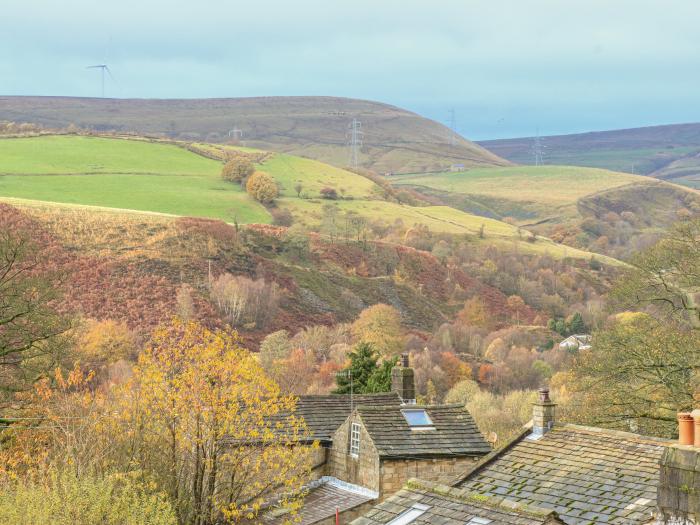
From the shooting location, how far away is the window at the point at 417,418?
89.0 feet

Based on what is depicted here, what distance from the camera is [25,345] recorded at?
108 feet

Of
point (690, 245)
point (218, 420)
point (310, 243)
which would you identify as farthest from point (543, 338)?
point (218, 420)

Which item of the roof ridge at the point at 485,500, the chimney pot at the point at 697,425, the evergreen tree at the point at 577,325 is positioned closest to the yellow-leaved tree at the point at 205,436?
the roof ridge at the point at 485,500

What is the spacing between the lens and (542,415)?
22.7 m

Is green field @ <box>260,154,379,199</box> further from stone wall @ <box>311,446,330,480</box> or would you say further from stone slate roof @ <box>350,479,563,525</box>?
stone slate roof @ <box>350,479,563,525</box>

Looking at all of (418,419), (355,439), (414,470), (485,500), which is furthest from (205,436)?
(485,500)

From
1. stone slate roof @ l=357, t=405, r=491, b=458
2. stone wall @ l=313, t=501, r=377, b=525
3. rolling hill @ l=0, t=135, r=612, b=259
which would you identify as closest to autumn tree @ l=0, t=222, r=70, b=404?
stone slate roof @ l=357, t=405, r=491, b=458

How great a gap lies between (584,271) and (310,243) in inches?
1892

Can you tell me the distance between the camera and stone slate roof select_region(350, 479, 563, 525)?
16594 millimetres

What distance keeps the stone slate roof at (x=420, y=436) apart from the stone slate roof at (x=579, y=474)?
3561mm

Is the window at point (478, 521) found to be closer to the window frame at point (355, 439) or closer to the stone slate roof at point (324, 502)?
the stone slate roof at point (324, 502)

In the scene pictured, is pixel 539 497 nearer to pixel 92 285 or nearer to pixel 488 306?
pixel 92 285

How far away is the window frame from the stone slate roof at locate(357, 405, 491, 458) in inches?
18.5

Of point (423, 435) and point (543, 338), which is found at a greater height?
point (423, 435)
